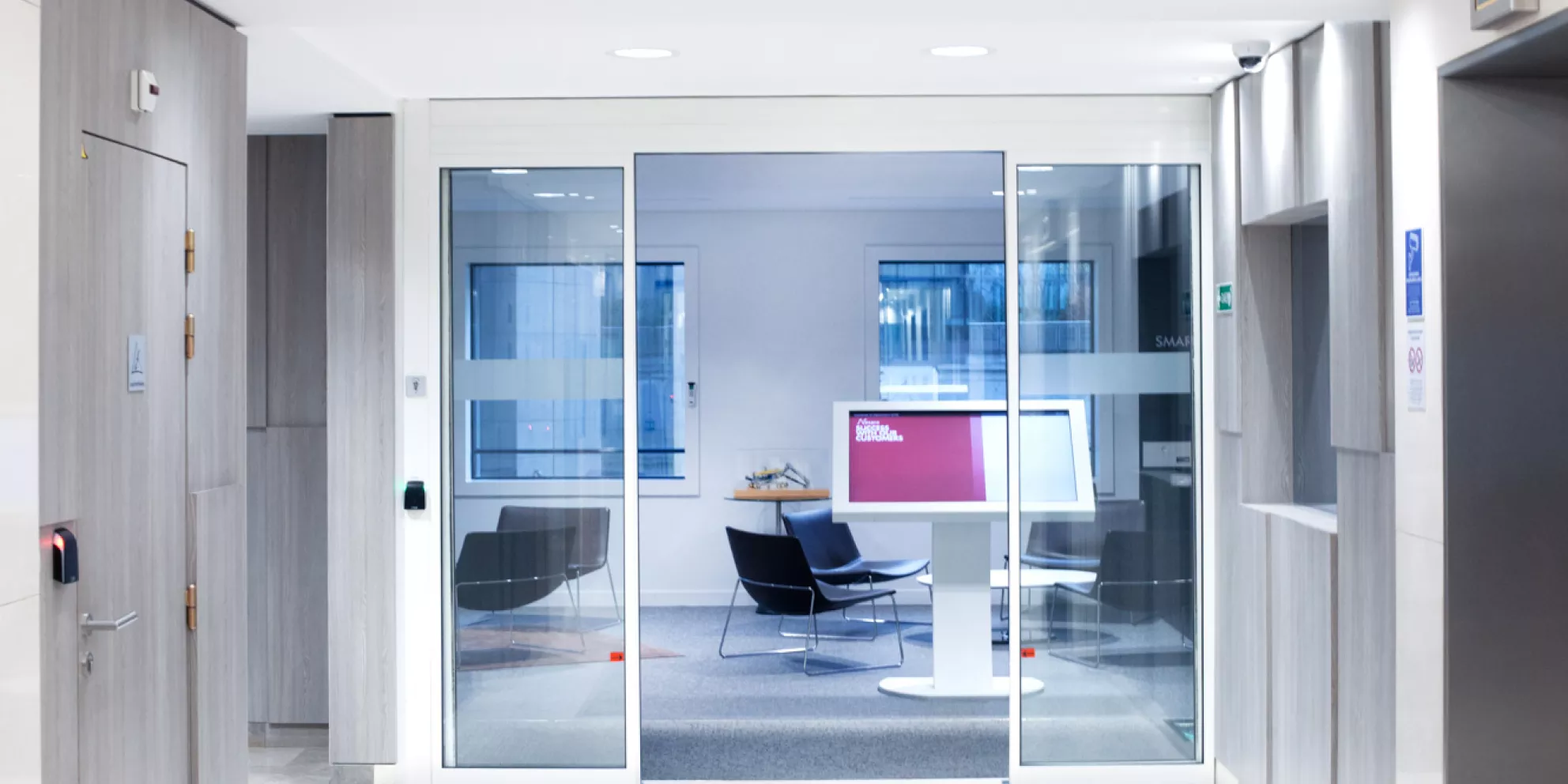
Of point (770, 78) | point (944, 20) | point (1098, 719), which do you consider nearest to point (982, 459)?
point (1098, 719)

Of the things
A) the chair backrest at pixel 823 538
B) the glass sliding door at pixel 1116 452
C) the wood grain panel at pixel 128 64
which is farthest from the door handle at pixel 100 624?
the chair backrest at pixel 823 538

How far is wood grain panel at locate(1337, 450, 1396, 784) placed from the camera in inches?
133

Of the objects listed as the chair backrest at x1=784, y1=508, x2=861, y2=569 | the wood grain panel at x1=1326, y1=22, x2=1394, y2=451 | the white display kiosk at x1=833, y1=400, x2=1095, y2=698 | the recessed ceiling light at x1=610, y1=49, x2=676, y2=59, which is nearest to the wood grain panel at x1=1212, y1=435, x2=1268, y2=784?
the wood grain panel at x1=1326, y1=22, x2=1394, y2=451

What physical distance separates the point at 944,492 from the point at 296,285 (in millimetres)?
2870

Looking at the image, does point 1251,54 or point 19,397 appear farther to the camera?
point 1251,54

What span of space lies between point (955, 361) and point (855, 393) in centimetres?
72

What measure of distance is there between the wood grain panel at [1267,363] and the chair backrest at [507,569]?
247 cm

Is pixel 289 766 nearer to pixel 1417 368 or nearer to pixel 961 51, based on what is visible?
pixel 961 51

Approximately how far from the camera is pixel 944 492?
5.39m

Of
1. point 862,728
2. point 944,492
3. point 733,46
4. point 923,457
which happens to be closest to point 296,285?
point 733,46

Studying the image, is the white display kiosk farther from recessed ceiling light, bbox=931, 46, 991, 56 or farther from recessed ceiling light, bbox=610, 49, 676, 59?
recessed ceiling light, bbox=610, 49, 676, 59

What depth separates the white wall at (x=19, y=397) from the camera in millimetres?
2285

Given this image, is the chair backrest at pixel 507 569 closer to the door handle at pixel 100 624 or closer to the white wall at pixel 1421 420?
the door handle at pixel 100 624

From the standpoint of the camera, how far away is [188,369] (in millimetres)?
3244
